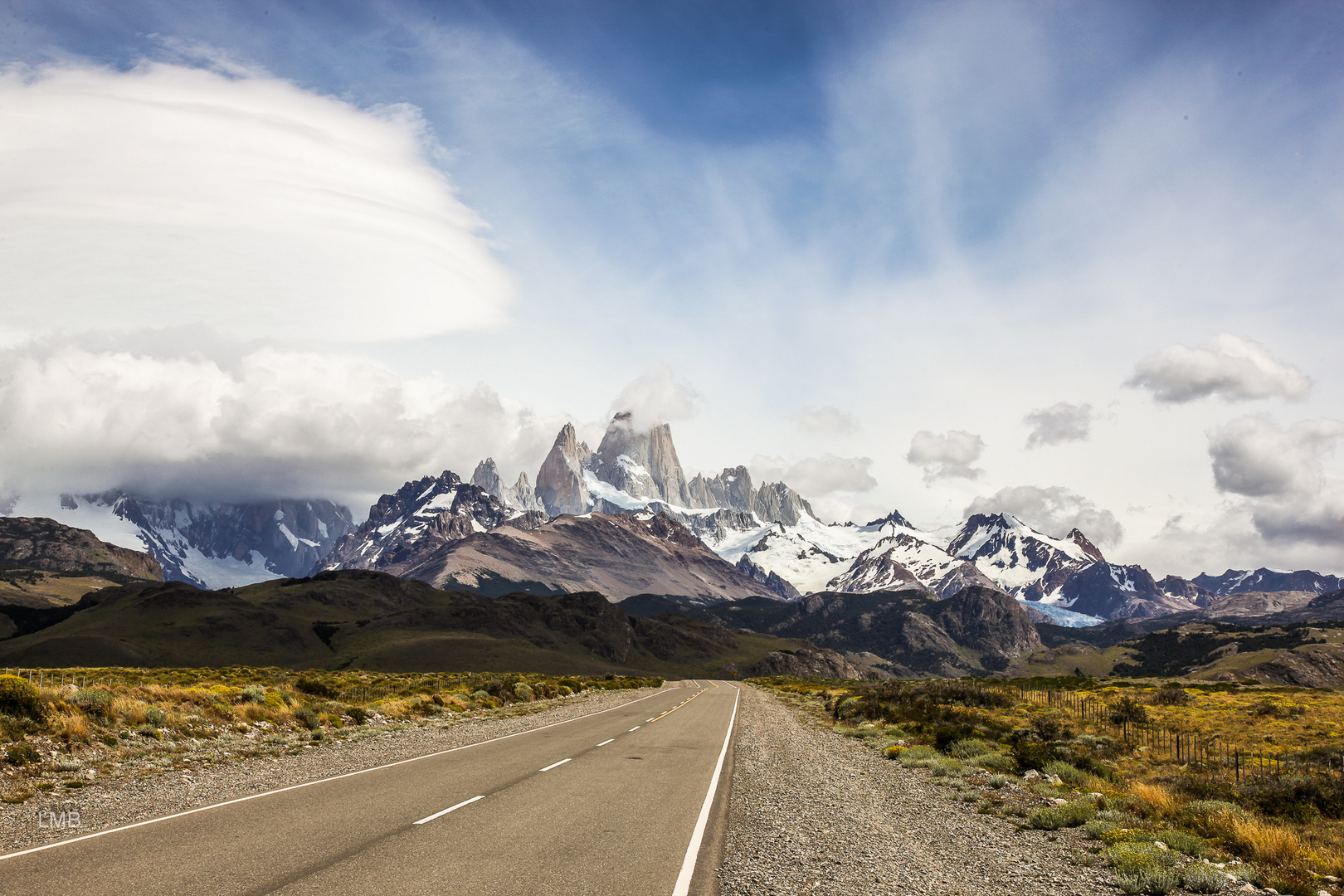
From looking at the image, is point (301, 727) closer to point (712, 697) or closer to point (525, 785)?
point (525, 785)

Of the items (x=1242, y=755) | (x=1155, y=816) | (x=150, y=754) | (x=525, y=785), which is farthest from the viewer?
(x=1242, y=755)

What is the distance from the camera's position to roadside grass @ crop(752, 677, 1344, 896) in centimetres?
1217

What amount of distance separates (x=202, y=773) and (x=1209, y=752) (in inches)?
1141

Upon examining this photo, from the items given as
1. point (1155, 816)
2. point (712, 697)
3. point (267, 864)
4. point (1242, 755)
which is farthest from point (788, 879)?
point (712, 697)

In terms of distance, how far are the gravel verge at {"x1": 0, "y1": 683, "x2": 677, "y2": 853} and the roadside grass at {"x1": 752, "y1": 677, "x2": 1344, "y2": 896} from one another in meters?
15.4

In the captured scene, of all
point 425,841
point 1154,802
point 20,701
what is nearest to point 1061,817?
point 1154,802

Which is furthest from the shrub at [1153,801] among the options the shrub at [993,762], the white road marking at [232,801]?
the white road marking at [232,801]

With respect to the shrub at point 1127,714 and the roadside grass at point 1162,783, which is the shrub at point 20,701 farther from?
the shrub at point 1127,714

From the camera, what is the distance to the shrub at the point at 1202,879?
10.8 m

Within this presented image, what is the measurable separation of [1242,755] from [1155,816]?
490 inches

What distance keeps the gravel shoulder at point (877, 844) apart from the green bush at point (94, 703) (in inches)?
723

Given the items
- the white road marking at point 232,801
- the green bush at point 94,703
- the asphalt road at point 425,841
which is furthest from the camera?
the green bush at point 94,703

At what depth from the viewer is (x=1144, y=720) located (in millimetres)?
35438

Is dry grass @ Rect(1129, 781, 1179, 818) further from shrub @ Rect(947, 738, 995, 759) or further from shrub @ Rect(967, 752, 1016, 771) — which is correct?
shrub @ Rect(947, 738, 995, 759)
